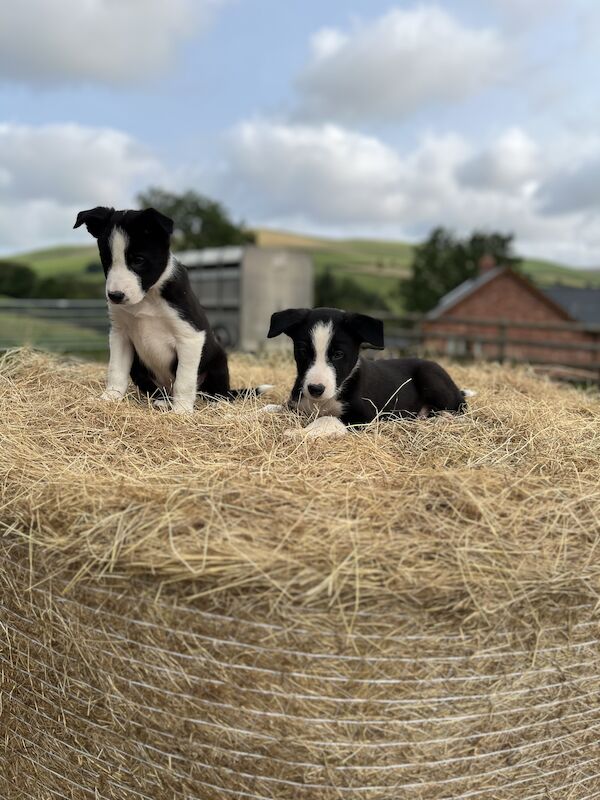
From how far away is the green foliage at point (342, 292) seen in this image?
6352 centimetres

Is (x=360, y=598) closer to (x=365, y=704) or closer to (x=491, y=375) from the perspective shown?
(x=365, y=704)

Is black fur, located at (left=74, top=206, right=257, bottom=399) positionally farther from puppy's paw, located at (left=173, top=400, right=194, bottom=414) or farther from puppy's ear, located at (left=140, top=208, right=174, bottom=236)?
puppy's paw, located at (left=173, top=400, right=194, bottom=414)

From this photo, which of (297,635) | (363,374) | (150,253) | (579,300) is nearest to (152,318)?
(150,253)

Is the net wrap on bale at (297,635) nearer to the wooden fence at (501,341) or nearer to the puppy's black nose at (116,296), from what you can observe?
the puppy's black nose at (116,296)

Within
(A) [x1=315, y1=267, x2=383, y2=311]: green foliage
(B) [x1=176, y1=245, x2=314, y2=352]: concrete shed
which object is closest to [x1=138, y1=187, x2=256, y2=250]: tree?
(A) [x1=315, y1=267, x2=383, y2=311]: green foliage

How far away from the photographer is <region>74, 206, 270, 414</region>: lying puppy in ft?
12.9

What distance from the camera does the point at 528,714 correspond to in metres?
2.64

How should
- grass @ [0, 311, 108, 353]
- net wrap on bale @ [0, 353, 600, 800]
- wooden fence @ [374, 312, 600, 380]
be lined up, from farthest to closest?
grass @ [0, 311, 108, 353]
wooden fence @ [374, 312, 600, 380]
net wrap on bale @ [0, 353, 600, 800]

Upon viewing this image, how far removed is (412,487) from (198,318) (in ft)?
6.48

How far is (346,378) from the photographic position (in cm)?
404

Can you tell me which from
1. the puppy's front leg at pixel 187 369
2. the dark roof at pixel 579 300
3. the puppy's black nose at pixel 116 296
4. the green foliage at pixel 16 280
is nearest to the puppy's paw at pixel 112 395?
the puppy's front leg at pixel 187 369

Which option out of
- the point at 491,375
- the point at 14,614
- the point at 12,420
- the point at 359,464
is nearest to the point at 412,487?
the point at 359,464

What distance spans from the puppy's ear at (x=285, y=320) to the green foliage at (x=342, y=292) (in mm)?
56929

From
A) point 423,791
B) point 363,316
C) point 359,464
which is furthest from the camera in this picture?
point 363,316
